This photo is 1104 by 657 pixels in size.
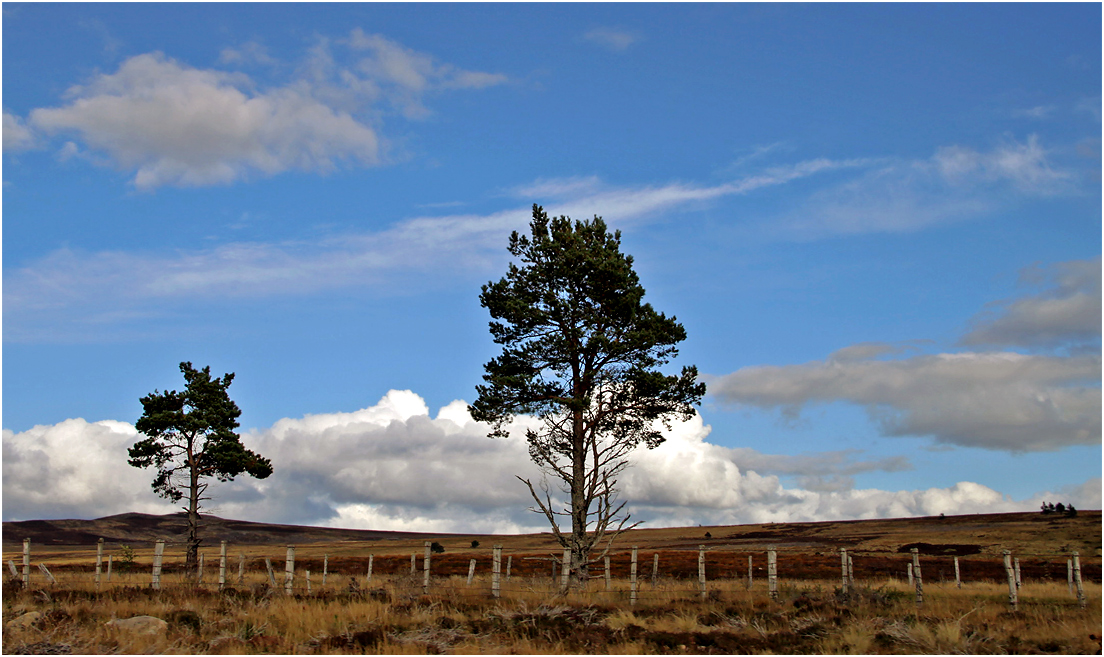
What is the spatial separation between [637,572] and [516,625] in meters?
17.4

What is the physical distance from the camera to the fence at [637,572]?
70.5 feet

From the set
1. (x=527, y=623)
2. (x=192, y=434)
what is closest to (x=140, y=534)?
(x=192, y=434)

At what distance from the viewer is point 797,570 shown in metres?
48.0

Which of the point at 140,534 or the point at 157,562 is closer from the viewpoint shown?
the point at 157,562

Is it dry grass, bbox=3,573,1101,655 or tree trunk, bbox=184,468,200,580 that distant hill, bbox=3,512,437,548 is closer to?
tree trunk, bbox=184,468,200,580

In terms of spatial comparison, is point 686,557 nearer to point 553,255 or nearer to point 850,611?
point 553,255

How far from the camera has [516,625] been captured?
16.3 metres

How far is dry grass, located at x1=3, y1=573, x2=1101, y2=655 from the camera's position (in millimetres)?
14703

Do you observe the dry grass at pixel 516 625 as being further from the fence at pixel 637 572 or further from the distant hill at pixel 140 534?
the distant hill at pixel 140 534

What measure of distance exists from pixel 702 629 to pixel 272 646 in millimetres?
8592

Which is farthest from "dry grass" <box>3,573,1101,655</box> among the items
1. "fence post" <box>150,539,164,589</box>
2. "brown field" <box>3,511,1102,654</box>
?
"fence post" <box>150,539,164,589</box>

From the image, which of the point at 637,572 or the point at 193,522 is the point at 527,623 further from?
the point at 193,522

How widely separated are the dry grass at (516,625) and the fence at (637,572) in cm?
108

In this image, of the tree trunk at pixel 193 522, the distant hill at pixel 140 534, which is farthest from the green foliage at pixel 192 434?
the distant hill at pixel 140 534
